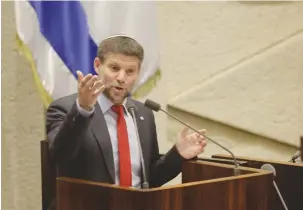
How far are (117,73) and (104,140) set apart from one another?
18 centimetres

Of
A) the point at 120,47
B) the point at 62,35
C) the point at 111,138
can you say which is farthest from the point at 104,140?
the point at 62,35

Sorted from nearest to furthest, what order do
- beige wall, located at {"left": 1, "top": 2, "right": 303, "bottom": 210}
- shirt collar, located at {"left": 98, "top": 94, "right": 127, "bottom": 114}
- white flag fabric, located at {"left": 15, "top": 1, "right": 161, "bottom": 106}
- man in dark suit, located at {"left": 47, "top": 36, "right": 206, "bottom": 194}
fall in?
man in dark suit, located at {"left": 47, "top": 36, "right": 206, "bottom": 194} → shirt collar, located at {"left": 98, "top": 94, "right": 127, "bottom": 114} → white flag fabric, located at {"left": 15, "top": 1, "right": 161, "bottom": 106} → beige wall, located at {"left": 1, "top": 2, "right": 303, "bottom": 210}

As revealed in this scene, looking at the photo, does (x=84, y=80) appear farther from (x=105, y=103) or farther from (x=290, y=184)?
(x=290, y=184)

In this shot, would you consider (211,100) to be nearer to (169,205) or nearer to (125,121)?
(125,121)

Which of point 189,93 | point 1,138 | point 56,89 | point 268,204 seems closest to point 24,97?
point 1,138

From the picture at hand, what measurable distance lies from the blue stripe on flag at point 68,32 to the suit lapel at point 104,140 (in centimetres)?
68

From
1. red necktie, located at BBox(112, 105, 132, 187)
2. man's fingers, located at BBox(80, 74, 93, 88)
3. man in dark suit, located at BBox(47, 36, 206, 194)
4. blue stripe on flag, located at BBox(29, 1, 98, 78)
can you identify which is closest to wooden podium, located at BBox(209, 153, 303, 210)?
man in dark suit, located at BBox(47, 36, 206, 194)

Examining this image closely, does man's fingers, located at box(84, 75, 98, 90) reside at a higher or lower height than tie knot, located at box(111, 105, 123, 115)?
higher

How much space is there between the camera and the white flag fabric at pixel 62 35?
81.0 inches

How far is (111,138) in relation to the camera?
4.77ft

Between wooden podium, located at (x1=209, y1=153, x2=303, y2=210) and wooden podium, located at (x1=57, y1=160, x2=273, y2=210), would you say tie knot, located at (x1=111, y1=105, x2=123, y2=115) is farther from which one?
wooden podium, located at (x1=209, y1=153, x2=303, y2=210)

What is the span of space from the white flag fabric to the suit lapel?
676 mm

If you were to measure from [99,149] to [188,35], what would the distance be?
50.0 inches

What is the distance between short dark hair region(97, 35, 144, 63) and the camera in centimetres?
146
